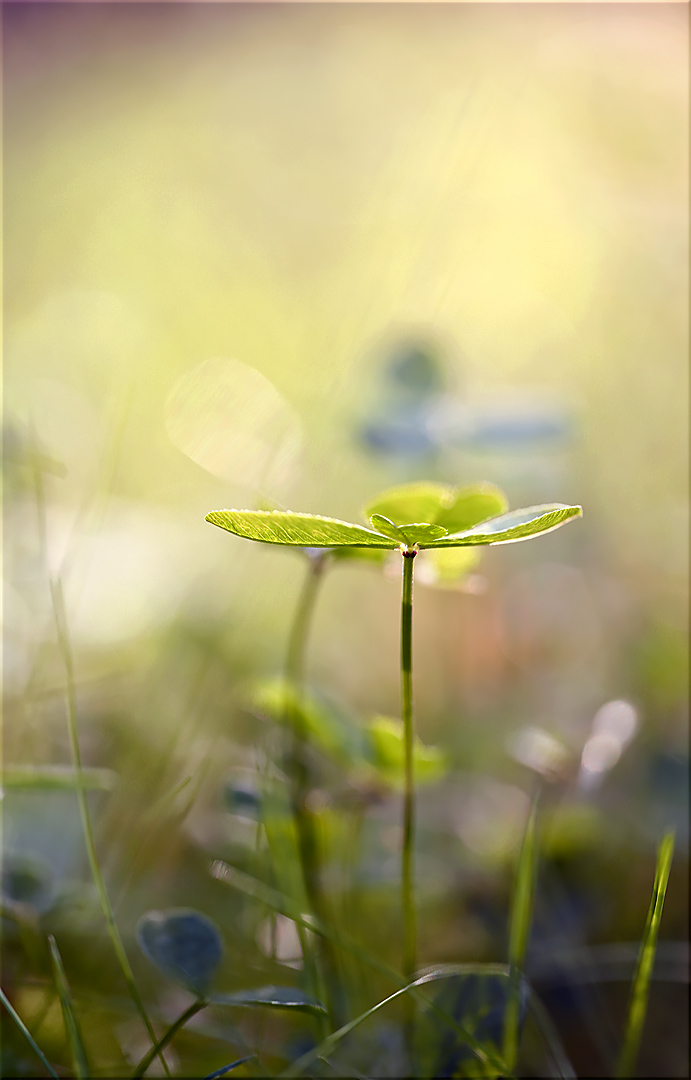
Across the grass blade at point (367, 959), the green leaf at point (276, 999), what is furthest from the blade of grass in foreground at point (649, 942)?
the green leaf at point (276, 999)

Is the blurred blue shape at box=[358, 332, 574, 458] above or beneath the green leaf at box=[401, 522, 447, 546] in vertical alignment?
above

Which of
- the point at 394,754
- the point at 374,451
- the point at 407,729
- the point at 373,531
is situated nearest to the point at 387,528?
the point at 373,531

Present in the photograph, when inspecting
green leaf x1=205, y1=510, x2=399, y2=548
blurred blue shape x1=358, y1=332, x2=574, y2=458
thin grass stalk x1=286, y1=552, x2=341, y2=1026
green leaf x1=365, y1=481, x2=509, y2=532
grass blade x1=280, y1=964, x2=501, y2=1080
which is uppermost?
blurred blue shape x1=358, y1=332, x2=574, y2=458

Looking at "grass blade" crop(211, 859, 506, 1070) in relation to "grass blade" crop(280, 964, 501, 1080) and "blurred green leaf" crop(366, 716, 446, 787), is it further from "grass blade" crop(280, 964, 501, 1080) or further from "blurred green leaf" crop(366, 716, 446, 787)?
"blurred green leaf" crop(366, 716, 446, 787)

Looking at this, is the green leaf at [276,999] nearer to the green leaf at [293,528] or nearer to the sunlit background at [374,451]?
the sunlit background at [374,451]

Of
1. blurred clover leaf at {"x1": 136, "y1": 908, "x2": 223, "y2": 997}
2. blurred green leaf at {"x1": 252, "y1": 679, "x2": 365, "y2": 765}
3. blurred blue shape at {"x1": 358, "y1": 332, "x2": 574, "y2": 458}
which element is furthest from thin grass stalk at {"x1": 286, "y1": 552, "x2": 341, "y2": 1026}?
blurred blue shape at {"x1": 358, "y1": 332, "x2": 574, "y2": 458}

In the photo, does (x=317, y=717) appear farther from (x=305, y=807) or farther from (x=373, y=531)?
(x=373, y=531)

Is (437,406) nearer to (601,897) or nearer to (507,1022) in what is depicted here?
(601,897)
